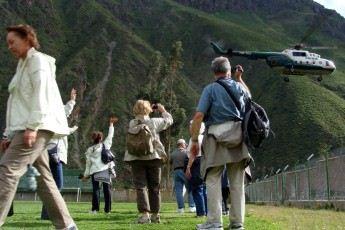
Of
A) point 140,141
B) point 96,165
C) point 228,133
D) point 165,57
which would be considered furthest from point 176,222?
point 165,57

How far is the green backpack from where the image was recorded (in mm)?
8594

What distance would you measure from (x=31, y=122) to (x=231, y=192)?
257 cm

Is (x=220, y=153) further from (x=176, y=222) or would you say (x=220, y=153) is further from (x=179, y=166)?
(x=179, y=166)

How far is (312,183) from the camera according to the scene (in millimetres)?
18938

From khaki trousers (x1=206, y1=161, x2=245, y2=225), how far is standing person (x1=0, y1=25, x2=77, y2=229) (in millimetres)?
1794

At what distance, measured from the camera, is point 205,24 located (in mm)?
156000

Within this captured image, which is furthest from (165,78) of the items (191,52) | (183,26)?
(183,26)

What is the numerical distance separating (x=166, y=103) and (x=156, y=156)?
197 feet

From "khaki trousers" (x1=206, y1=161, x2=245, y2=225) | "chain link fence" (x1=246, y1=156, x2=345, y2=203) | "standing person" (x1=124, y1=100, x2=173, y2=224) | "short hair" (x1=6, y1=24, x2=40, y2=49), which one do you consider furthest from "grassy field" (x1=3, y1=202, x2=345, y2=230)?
"chain link fence" (x1=246, y1=156, x2=345, y2=203)

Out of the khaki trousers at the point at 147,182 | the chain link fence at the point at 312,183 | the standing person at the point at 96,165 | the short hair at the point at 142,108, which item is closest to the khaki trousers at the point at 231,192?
the khaki trousers at the point at 147,182

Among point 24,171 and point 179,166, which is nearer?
point 24,171

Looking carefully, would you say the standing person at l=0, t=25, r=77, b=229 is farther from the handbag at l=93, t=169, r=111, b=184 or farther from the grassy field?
the handbag at l=93, t=169, r=111, b=184

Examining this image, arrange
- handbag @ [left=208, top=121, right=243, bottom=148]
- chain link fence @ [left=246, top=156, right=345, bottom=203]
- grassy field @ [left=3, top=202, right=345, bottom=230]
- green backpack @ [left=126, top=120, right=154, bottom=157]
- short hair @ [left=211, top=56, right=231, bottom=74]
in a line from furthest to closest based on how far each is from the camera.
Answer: chain link fence @ [left=246, top=156, right=345, bottom=203] → green backpack @ [left=126, top=120, right=154, bottom=157] → grassy field @ [left=3, top=202, right=345, bottom=230] → short hair @ [left=211, top=56, right=231, bottom=74] → handbag @ [left=208, top=121, right=243, bottom=148]

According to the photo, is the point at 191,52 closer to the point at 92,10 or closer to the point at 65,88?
the point at 92,10
